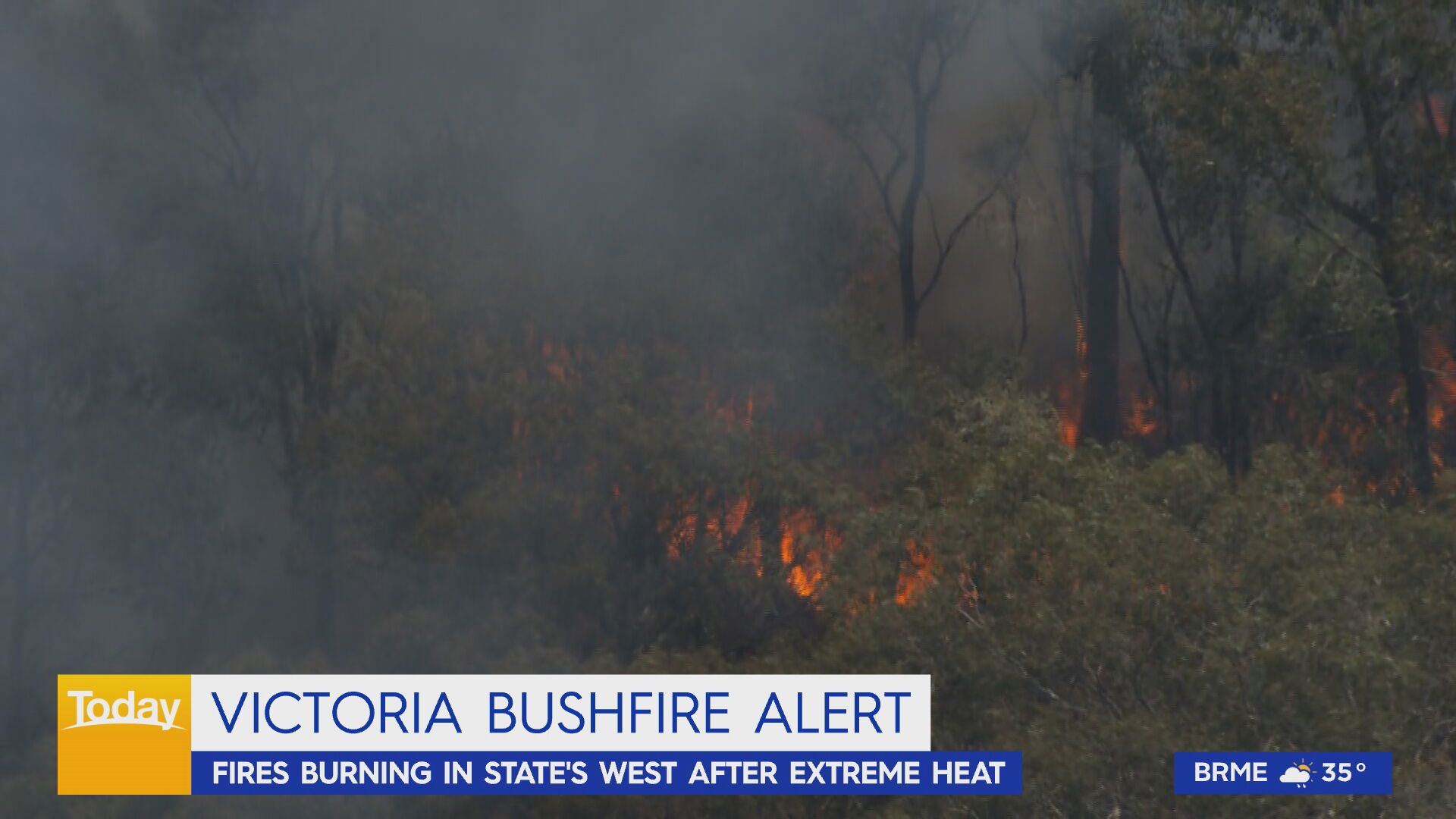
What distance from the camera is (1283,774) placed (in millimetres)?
8438

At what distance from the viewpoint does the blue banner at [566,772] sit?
1100 centimetres

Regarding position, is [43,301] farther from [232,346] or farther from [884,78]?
[884,78]

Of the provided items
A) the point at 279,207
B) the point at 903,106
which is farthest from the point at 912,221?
the point at 279,207

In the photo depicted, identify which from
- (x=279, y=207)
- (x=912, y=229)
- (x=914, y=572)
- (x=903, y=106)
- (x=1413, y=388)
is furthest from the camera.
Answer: (x=912, y=229)

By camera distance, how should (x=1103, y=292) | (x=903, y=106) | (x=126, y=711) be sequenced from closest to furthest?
(x=126, y=711) → (x=1103, y=292) → (x=903, y=106)

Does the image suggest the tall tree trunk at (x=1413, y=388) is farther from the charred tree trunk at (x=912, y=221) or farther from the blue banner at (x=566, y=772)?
the charred tree trunk at (x=912, y=221)

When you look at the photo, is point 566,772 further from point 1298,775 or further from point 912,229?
point 912,229

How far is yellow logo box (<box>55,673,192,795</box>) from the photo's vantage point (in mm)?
11594

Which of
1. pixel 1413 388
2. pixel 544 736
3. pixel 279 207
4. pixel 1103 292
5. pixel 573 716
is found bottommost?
pixel 544 736

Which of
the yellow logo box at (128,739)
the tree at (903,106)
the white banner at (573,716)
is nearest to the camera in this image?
the white banner at (573,716)

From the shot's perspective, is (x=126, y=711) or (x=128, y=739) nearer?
(x=128, y=739)

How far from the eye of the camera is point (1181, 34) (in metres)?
16.7

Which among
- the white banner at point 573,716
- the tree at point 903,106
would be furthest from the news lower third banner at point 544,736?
the tree at point 903,106

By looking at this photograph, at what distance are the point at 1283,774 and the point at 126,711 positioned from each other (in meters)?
8.43
